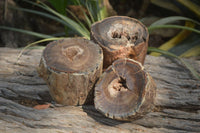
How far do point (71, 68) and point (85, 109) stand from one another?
1.24 ft

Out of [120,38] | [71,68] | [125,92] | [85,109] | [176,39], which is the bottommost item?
[85,109]

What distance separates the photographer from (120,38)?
177cm

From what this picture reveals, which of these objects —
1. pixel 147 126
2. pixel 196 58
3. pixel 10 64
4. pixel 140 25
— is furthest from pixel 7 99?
pixel 196 58

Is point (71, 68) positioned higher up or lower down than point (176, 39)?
lower down

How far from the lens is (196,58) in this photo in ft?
7.77

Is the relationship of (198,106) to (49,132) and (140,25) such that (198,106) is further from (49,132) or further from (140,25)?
(49,132)

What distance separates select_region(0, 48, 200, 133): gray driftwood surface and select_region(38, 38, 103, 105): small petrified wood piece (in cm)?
15

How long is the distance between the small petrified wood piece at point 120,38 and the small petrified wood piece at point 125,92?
14cm

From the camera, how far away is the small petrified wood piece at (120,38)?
5.60 ft

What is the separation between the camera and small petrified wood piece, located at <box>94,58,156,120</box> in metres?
1.46

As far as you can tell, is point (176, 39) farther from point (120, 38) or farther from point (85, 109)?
point (85, 109)

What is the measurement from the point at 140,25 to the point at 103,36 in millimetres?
335

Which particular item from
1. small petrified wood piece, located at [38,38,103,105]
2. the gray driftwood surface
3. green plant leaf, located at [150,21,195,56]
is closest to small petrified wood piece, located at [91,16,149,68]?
small petrified wood piece, located at [38,38,103,105]

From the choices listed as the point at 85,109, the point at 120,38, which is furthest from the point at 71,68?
the point at 120,38
